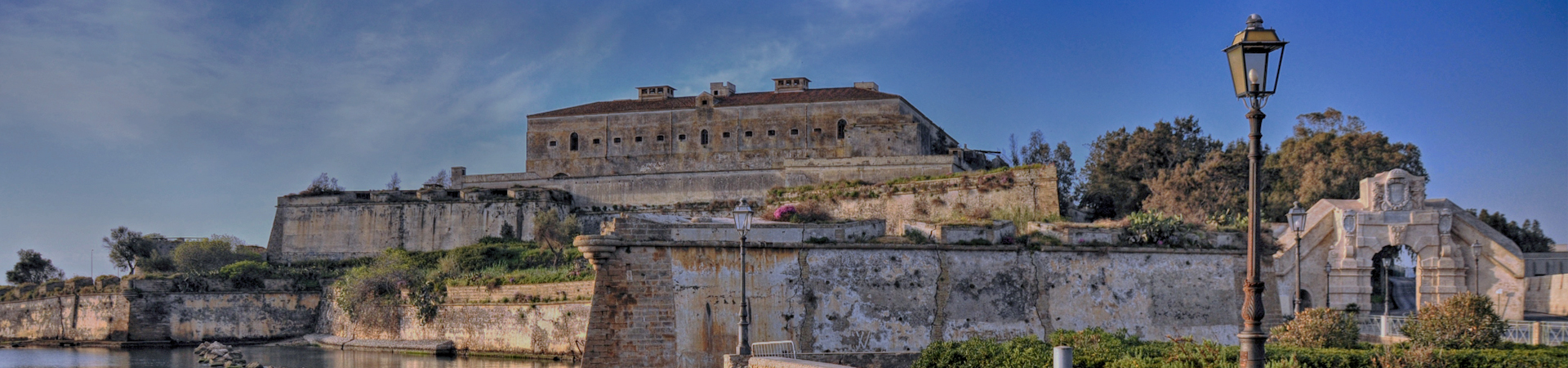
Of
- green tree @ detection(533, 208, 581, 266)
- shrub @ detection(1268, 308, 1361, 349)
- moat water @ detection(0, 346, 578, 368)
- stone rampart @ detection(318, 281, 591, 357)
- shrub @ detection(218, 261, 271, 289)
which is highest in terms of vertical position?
green tree @ detection(533, 208, 581, 266)

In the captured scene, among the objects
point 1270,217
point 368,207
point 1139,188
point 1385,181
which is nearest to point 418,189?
point 368,207

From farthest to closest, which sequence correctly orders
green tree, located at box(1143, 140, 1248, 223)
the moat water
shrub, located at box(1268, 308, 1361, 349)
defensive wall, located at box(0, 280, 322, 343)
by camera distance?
1. defensive wall, located at box(0, 280, 322, 343)
2. green tree, located at box(1143, 140, 1248, 223)
3. the moat water
4. shrub, located at box(1268, 308, 1361, 349)

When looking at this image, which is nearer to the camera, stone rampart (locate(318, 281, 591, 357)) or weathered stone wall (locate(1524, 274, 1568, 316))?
stone rampart (locate(318, 281, 591, 357))

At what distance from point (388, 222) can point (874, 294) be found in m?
35.0

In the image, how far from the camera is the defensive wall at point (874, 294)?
67.8ft

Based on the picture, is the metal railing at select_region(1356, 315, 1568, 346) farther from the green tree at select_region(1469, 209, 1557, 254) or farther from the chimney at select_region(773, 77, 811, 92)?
the chimney at select_region(773, 77, 811, 92)

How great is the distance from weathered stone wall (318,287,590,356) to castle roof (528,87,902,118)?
59.5 feet

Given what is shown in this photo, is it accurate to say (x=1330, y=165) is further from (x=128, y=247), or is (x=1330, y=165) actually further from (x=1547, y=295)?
(x=128, y=247)

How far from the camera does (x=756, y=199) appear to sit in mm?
46875

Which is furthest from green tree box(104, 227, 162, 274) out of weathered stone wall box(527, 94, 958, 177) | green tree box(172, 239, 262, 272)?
weathered stone wall box(527, 94, 958, 177)

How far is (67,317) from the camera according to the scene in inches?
1764

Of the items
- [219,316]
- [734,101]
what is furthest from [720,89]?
[219,316]

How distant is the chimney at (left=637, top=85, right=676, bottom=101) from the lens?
55.4 m

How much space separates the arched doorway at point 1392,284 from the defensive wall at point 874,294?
15.5 meters
